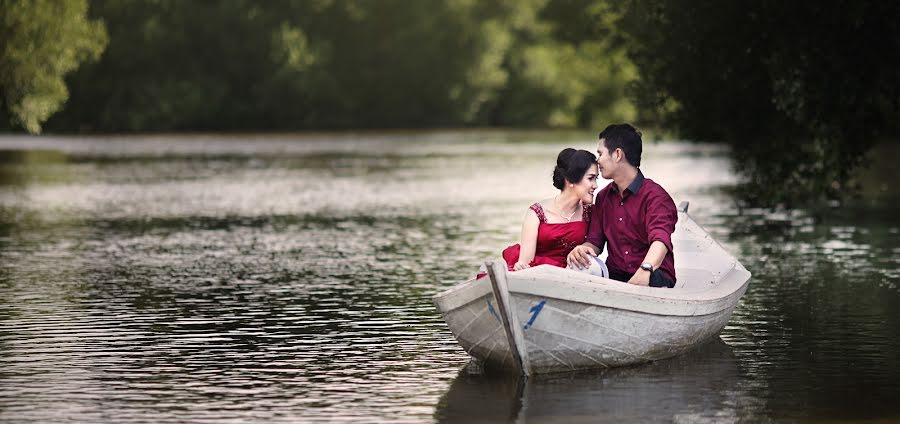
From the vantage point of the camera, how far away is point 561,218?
1315cm

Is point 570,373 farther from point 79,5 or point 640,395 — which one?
point 79,5

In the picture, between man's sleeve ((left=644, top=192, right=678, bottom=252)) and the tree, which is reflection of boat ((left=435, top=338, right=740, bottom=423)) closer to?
man's sleeve ((left=644, top=192, right=678, bottom=252))

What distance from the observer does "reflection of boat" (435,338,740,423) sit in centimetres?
1138

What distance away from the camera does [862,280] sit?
20469 millimetres

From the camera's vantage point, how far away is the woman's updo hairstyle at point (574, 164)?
42.0 feet

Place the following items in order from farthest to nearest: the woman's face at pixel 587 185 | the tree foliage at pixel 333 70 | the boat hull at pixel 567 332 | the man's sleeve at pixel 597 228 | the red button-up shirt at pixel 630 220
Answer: the tree foliage at pixel 333 70, the man's sleeve at pixel 597 228, the red button-up shirt at pixel 630 220, the woman's face at pixel 587 185, the boat hull at pixel 567 332

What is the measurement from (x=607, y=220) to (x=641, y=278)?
0.68 metres

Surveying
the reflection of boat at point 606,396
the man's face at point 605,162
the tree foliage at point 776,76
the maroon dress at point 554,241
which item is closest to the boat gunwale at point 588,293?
the reflection of boat at point 606,396

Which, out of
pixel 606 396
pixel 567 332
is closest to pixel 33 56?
pixel 567 332

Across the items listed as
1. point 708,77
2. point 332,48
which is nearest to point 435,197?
point 708,77

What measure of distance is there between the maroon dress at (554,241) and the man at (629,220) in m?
0.10

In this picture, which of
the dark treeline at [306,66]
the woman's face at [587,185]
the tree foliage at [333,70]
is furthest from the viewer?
the tree foliage at [333,70]

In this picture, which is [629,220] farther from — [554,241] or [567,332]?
[567,332]

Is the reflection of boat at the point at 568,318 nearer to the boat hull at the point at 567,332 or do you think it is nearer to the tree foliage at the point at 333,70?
the boat hull at the point at 567,332
